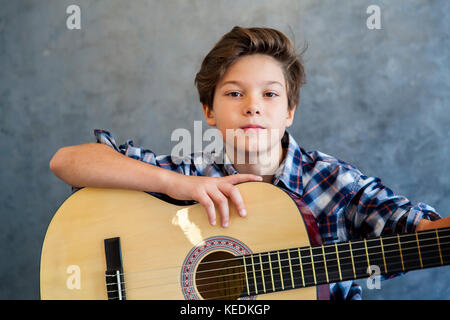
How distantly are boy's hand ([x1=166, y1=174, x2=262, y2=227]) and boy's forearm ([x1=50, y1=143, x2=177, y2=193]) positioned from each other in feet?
0.13

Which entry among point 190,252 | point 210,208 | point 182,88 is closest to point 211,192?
point 210,208

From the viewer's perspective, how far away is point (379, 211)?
3.94 feet

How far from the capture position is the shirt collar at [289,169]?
1.28 meters

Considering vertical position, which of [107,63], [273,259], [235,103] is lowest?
[273,259]

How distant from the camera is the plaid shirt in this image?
1214mm

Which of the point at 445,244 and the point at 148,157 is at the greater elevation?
the point at 148,157

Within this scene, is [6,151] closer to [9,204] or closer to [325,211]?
[9,204]

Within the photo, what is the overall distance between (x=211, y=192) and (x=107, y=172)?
30 centimetres

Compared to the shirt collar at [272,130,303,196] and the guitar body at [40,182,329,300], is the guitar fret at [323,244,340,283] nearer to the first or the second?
the guitar body at [40,182,329,300]

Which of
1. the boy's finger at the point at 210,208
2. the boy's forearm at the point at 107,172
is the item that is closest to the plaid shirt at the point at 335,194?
the boy's forearm at the point at 107,172

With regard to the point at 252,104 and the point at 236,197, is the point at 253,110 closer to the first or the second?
the point at 252,104

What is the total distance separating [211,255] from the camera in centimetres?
104
